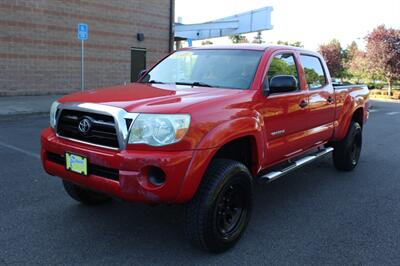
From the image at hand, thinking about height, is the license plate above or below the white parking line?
above

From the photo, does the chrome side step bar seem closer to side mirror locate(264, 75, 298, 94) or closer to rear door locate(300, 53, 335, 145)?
rear door locate(300, 53, 335, 145)

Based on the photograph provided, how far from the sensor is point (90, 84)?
56.4 feet

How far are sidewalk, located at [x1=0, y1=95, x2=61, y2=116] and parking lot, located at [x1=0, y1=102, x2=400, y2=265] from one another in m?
5.78

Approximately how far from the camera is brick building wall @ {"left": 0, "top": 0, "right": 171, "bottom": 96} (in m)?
14.4

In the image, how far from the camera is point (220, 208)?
3529 millimetres

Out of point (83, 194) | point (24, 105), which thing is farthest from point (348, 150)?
point (24, 105)

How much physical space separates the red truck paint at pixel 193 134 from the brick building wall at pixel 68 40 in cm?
1177

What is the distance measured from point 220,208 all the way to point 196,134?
2.33ft

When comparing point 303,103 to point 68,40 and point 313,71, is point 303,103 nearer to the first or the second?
point 313,71

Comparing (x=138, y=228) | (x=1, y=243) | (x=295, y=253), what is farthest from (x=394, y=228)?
(x=1, y=243)

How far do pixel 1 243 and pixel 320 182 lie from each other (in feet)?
13.5

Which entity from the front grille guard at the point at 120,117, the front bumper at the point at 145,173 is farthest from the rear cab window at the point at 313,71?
the front grille guard at the point at 120,117

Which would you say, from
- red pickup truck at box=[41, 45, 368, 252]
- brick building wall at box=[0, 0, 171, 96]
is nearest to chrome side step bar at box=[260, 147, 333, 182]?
red pickup truck at box=[41, 45, 368, 252]

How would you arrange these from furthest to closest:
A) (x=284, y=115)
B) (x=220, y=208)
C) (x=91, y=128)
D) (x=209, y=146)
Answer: (x=284, y=115)
(x=220, y=208)
(x=91, y=128)
(x=209, y=146)
